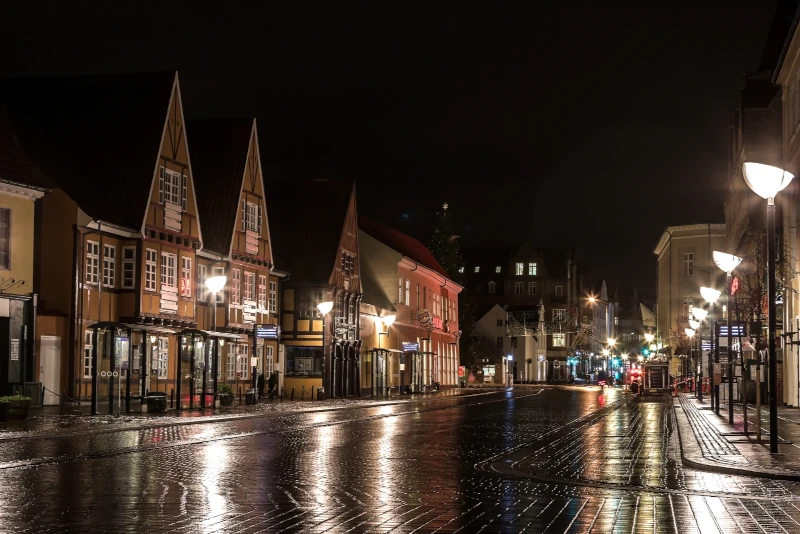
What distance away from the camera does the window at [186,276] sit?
45.6 m

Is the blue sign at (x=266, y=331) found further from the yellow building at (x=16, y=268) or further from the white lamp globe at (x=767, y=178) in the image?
the white lamp globe at (x=767, y=178)

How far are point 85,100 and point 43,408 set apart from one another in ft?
43.0

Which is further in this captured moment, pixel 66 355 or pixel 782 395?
pixel 782 395

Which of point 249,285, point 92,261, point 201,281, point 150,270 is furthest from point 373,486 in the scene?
point 249,285

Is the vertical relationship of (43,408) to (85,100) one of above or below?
below

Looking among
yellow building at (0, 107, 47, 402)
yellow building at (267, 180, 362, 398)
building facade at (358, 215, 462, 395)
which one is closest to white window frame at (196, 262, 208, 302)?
yellow building at (267, 180, 362, 398)

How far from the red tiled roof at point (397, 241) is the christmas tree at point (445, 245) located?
11.6 m

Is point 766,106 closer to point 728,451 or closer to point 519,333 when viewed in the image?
point 728,451

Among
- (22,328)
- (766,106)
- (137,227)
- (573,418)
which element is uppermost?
(766,106)

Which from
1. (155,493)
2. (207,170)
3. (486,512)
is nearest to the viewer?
(486,512)

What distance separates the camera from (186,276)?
46.1 meters

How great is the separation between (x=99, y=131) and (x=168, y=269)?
549 cm

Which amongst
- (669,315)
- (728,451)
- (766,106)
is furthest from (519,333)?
(728,451)

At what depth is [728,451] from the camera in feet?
68.2
